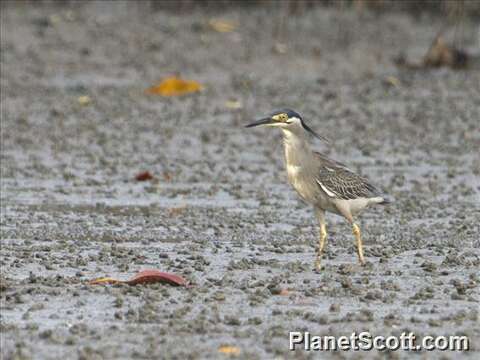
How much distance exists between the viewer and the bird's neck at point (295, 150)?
1055cm

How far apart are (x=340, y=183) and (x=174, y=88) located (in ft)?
39.2

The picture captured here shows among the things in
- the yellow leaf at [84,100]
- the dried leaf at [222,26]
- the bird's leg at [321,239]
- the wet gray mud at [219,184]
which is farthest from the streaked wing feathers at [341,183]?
the dried leaf at [222,26]

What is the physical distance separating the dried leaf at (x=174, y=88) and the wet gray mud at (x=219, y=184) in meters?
0.31

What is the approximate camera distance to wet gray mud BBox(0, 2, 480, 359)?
8.24 metres

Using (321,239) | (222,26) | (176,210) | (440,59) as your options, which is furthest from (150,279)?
(222,26)

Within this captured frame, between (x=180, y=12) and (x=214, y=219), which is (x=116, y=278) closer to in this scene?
(x=214, y=219)

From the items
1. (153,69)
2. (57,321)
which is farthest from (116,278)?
(153,69)

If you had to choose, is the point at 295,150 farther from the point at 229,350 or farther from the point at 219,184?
the point at 219,184

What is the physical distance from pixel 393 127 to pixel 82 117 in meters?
4.56

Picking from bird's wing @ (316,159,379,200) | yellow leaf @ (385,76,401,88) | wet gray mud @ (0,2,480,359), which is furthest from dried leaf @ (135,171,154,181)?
yellow leaf @ (385,76,401,88)

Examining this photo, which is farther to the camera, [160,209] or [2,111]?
[2,111]

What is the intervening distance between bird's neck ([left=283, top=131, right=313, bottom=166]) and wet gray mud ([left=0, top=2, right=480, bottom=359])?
807mm

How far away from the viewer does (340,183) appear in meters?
10.5

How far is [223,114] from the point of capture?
65.9 feet
